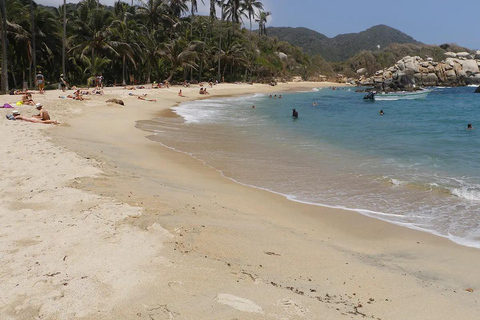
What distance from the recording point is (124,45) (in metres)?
32.5

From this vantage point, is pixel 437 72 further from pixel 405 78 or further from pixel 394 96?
pixel 394 96

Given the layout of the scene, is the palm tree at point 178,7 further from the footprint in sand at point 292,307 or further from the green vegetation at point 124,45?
the footprint in sand at point 292,307

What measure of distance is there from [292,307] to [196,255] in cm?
129

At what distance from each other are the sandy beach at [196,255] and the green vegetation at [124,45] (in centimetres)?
2001

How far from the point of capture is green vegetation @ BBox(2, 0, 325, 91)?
27766mm

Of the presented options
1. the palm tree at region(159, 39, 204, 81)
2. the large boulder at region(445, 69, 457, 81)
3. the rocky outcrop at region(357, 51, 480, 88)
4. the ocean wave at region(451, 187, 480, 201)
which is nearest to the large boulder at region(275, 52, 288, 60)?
the rocky outcrop at region(357, 51, 480, 88)

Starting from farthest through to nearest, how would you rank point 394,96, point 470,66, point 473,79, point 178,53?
point 470,66, point 473,79, point 178,53, point 394,96

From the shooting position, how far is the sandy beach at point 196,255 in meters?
3.03

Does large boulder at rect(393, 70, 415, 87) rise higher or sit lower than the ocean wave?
higher

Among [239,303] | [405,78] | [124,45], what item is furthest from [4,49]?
[405,78]

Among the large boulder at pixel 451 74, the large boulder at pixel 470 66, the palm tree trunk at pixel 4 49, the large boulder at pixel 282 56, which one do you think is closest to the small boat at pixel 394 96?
the palm tree trunk at pixel 4 49

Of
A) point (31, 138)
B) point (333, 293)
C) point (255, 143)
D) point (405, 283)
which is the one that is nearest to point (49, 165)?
point (31, 138)

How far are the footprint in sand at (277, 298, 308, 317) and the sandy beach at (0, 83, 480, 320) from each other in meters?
0.01

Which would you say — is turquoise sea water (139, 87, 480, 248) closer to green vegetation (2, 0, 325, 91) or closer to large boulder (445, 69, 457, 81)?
green vegetation (2, 0, 325, 91)
